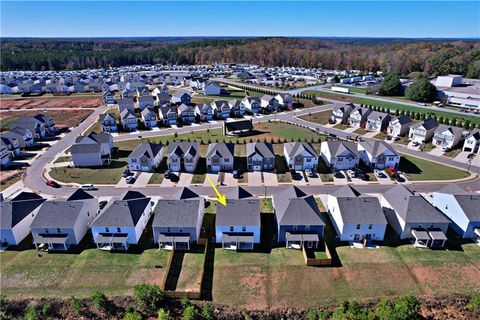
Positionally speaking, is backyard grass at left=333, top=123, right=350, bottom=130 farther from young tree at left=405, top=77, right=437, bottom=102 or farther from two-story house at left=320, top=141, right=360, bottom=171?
young tree at left=405, top=77, right=437, bottom=102

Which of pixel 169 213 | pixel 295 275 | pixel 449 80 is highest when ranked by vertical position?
pixel 449 80

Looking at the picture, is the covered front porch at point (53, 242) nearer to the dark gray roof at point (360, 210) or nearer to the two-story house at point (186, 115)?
the dark gray roof at point (360, 210)

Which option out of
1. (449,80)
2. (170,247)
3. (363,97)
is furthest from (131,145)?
(449,80)

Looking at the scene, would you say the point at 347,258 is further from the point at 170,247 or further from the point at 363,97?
A: the point at 363,97

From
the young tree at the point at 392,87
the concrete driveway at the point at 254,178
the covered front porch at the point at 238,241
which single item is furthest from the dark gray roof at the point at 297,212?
the young tree at the point at 392,87

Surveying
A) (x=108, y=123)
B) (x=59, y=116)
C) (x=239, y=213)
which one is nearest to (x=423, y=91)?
(x=239, y=213)

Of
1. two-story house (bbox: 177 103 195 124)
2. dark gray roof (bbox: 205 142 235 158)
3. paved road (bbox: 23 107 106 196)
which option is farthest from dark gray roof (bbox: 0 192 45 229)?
two-story house (bbox: 177 103 195 124)

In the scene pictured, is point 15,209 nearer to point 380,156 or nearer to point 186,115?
point 186,115
